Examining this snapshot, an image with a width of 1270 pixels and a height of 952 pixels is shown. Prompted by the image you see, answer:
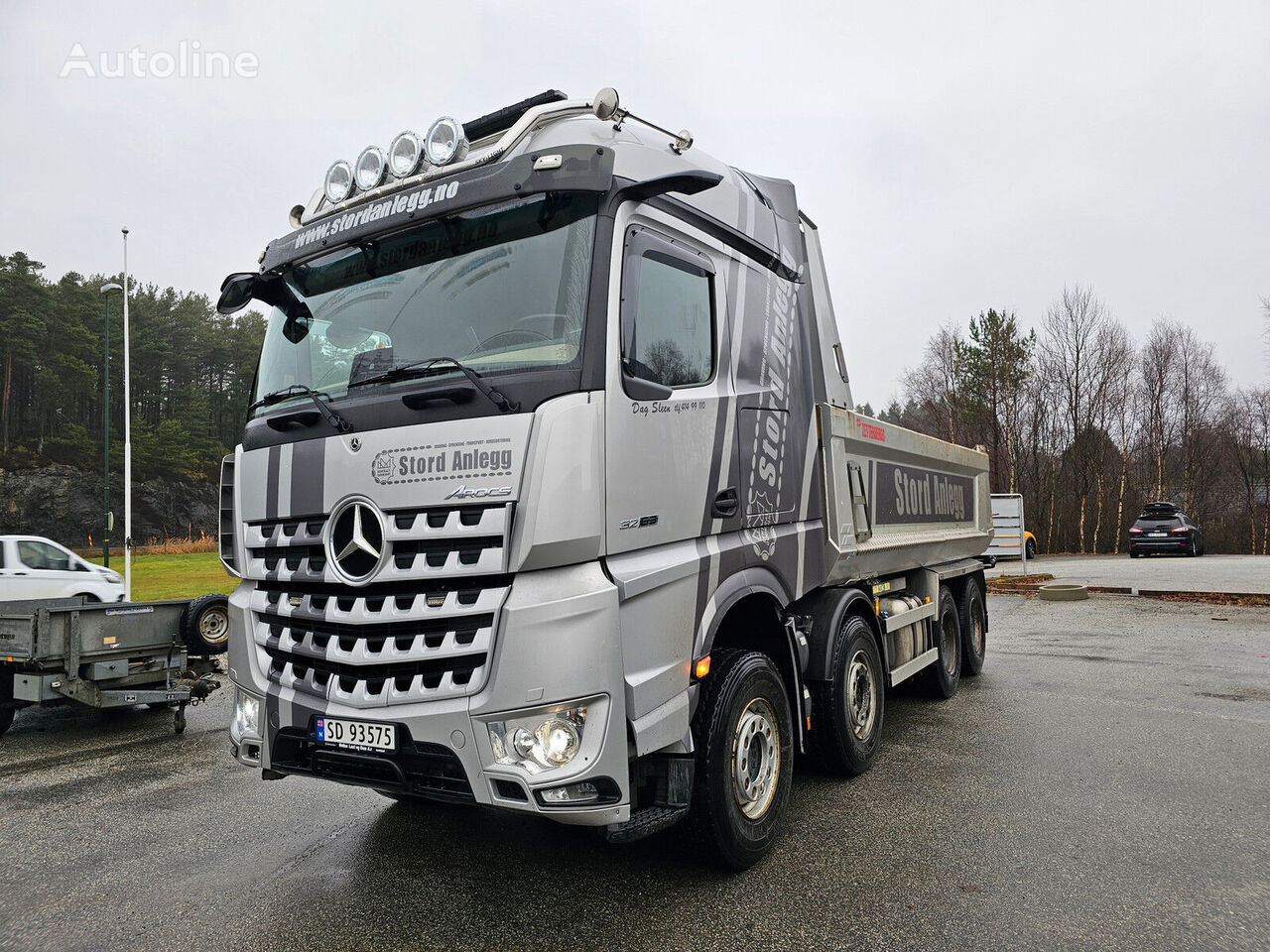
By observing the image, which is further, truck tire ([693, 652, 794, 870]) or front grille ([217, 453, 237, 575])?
front grille ([217, 453, 237, 575])

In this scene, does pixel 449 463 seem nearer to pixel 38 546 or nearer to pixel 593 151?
pixel 593 151

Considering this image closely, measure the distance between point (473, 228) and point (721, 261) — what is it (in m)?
1.26

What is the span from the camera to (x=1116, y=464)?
42.9m

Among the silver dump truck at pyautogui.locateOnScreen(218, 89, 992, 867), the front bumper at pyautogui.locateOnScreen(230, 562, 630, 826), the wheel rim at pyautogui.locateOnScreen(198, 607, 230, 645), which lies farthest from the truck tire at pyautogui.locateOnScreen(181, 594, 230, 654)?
the front bumper at pyautogui.locateOnScreen(230, 562, 630, 826)

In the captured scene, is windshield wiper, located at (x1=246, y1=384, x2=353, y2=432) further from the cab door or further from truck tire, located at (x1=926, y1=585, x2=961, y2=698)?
truck tire, located at (x1=926, y1=585, x2=961, y2=698)

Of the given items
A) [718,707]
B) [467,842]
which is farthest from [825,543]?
[467,842]

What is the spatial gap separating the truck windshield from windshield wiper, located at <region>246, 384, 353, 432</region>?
34mm

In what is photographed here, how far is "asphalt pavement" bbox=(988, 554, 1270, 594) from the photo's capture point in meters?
17.4

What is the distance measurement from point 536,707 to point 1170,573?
22.7m

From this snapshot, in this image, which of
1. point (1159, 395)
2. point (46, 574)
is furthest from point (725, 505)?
point (1159, 395)

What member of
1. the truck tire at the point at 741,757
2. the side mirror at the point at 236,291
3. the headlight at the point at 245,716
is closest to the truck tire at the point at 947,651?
the truck tire at the point at 741,757

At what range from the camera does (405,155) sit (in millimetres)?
3775

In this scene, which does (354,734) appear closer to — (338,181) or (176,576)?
(338,181)

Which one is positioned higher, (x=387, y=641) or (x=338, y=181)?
(x=338, y=181)
